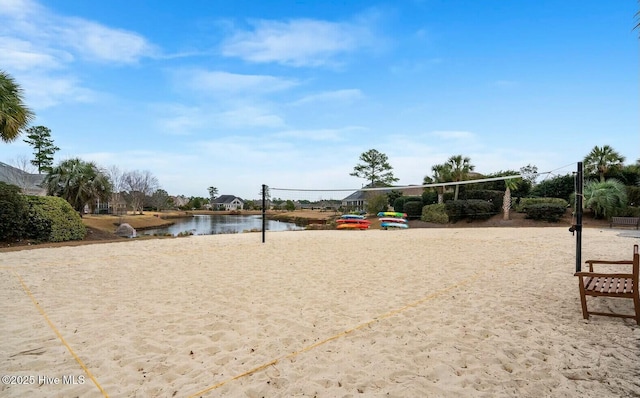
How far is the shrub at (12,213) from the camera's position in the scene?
29.9 ft

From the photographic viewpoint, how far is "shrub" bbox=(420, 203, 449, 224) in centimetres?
1891

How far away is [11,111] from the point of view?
8.84 meters

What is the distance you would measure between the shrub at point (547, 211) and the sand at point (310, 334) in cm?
1295

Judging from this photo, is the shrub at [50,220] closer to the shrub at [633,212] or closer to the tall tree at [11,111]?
the tall tree at [11,111]

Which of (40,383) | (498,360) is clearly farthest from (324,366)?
(40,383)

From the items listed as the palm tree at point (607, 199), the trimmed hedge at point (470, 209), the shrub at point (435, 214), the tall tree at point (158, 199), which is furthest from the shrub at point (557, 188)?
the tall tree at point (158, 199)

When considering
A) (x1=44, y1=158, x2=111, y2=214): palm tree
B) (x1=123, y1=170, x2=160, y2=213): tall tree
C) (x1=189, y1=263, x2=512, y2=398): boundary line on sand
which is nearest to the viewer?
(x1=189, y1=263, x2=512, y2=398): boundary line on sand

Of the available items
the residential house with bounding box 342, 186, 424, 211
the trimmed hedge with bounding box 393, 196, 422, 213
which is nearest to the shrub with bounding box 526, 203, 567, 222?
the trimmed hedge with bounding box 393, 196, 422, 213

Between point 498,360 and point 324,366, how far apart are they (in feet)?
4.30

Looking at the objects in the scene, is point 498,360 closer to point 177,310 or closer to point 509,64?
point 177,310

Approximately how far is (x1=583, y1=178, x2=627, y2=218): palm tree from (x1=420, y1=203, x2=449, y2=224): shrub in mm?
6710

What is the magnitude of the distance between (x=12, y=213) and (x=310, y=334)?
1084cm

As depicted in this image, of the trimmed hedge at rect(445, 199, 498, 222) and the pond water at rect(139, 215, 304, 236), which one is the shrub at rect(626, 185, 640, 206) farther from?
the pond water at rect(139, 215, 304, 236)

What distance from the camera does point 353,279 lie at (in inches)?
199
